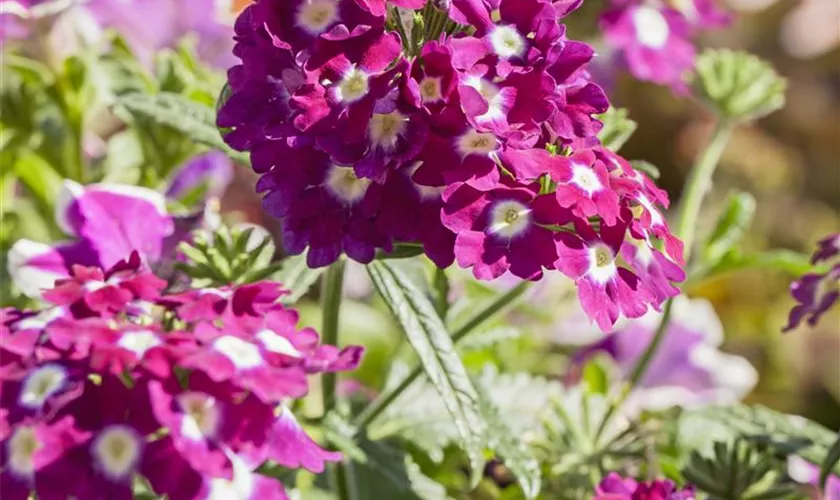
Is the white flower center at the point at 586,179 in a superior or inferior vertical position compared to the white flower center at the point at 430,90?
inferior

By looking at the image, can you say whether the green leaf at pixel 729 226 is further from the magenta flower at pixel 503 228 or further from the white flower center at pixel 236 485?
the white flower center at pixel 236 485

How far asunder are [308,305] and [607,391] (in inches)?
24.7

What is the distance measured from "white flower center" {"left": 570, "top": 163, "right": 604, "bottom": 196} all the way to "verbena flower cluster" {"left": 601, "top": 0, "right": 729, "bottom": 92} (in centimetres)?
53

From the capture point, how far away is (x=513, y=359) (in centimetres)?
140

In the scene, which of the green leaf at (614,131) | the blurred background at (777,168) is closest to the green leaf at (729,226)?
the green leaf at (614,131)

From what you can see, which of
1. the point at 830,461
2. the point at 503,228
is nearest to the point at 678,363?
the point at 830,461

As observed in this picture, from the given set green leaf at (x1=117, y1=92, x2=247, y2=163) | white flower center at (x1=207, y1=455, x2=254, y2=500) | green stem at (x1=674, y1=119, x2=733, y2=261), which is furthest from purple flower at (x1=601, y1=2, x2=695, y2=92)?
white flower center at (x1=207, y1=455, x2=254, y2=500)

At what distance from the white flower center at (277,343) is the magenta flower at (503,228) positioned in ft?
0.37

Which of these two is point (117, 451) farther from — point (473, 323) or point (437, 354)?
point (473, 323)

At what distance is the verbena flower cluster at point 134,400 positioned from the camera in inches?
25.2

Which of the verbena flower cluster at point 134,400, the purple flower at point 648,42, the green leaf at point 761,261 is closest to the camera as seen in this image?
the verbena flower cluster at point 134,400

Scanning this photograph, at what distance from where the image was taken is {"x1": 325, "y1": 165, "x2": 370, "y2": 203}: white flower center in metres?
0.74

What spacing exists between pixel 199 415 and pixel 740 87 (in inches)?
26.1

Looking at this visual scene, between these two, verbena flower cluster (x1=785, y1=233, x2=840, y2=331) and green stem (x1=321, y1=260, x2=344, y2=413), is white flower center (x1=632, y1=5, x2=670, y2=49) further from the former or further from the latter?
green stem (x1=321, y1=260, x2=344, y2=413)
